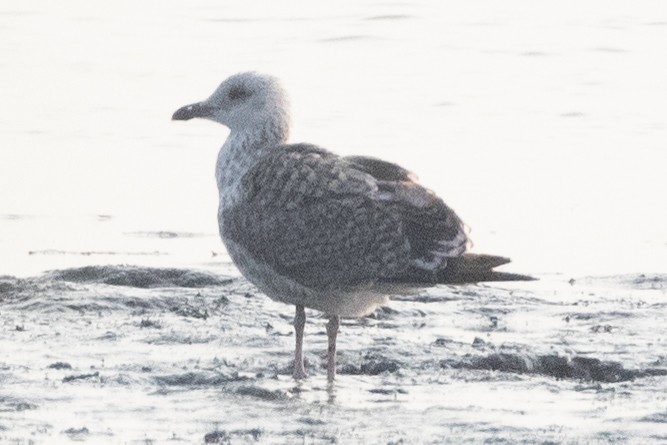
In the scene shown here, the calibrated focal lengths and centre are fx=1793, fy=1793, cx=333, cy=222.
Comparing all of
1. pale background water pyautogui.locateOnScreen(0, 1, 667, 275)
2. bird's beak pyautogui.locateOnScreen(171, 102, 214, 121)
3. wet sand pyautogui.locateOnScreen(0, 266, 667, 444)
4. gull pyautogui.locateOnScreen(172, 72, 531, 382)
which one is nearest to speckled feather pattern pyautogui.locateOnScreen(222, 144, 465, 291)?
gull pyautogui.locateOnScreen(172, 72, 531, 382)

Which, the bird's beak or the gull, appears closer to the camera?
the gull

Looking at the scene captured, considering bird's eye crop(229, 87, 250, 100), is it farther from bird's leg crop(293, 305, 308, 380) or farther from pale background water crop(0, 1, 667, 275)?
bird's leg crop(293, 305, 308, 380)

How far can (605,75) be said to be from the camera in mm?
17641

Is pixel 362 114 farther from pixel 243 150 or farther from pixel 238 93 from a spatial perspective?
pixel 243 150

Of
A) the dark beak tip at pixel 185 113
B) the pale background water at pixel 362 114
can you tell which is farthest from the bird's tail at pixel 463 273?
the dark beak tip at pixel 185 113

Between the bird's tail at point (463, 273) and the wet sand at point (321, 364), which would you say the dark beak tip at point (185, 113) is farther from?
the bird's tail at point (463, 273)

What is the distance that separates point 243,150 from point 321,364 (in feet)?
3.81

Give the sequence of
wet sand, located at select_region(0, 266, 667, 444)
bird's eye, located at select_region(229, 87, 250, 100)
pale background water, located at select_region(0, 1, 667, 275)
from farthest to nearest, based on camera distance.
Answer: pale background water, located at select_region(0, 1, 667, 275)
bird's eye, located at select_region(229, 87, 250, 100)
wet sand, located at select_region(0, 266, 667, 444)

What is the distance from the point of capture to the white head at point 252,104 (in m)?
8.88

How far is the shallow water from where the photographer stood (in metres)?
7.30

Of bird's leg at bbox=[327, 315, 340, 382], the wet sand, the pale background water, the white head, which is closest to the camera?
the wet sand

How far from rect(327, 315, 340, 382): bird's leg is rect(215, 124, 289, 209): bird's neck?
0.83m

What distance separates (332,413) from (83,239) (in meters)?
4.28

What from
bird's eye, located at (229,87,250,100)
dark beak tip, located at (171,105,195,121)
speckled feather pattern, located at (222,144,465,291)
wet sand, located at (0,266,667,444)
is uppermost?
bird's eye, located at (229,87,250,100)
